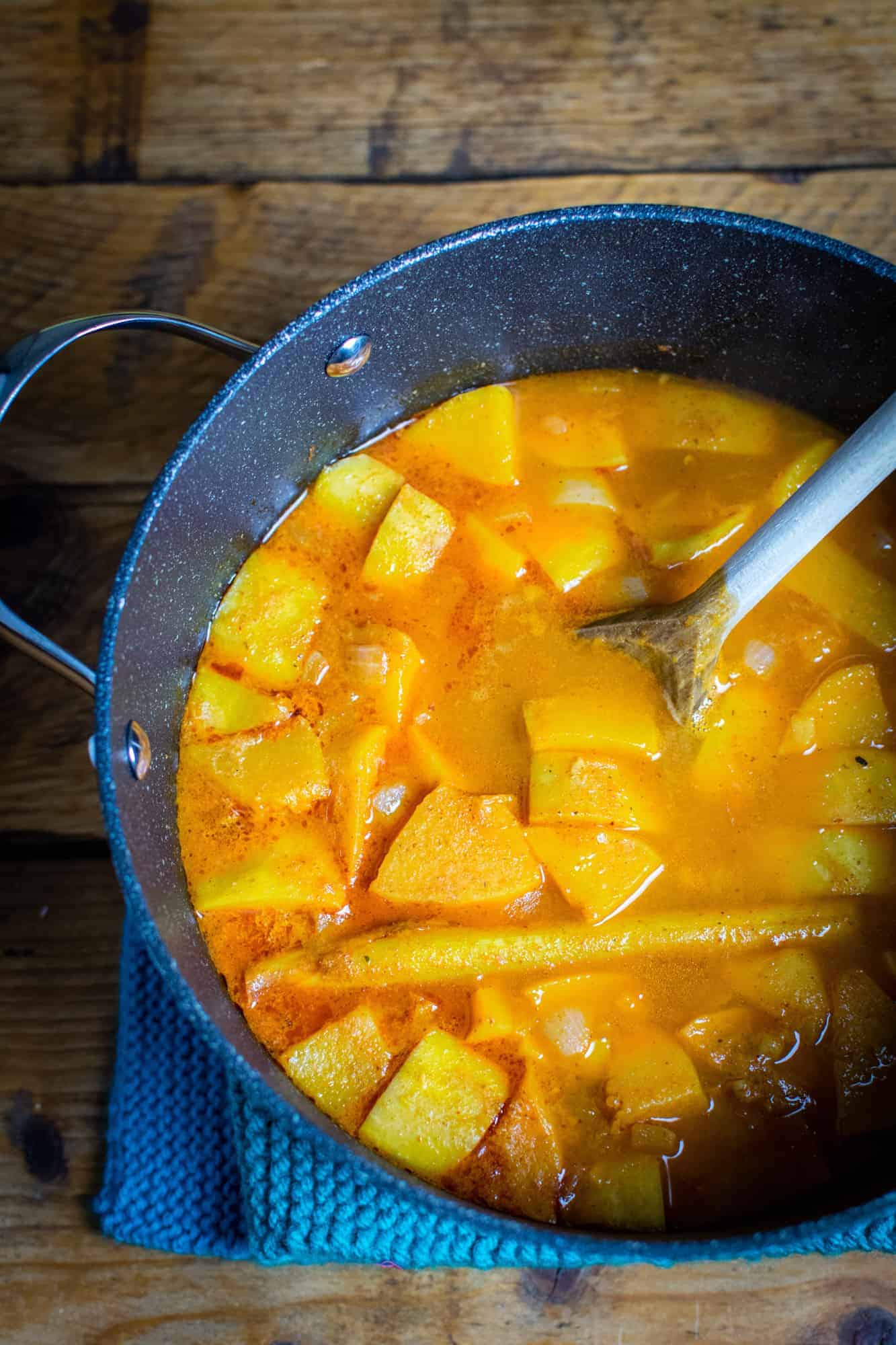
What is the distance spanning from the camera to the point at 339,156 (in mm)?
2281

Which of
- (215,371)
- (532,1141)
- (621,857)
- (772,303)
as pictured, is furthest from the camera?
(215,371)

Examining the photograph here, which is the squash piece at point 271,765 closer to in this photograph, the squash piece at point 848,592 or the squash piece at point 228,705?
the squash piece at point 228,705

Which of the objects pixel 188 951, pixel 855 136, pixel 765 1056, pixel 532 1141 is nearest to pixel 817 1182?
pixel 765 1056

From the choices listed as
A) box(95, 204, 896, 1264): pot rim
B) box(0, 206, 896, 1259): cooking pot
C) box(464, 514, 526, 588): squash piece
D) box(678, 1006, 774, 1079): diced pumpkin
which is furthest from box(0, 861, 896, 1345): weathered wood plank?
box(464, 514, 526, 588): squash piece

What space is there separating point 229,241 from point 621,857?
139cm

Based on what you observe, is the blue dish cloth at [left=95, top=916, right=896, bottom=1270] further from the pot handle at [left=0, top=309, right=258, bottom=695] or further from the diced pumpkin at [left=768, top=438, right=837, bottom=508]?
the diced pumpkin at [left=768, top=438, right=837, bottom=508]

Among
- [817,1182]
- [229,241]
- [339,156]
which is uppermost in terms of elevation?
[339,156]

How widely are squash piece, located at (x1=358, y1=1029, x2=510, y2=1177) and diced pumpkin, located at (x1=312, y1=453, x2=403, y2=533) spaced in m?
0.89

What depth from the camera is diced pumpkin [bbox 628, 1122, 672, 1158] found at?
1.70m

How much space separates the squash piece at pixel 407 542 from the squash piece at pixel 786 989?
81 cm

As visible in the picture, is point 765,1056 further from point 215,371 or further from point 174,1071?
point 215,371

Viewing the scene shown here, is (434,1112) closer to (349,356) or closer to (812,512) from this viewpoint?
(812,512)

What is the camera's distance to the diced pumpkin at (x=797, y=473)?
2002 millimetres

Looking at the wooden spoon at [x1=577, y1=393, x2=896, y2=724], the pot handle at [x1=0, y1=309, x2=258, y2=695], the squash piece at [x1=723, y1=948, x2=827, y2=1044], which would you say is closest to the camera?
the pot handle at [x1=0, y1=309, x2=258, y2=695]
